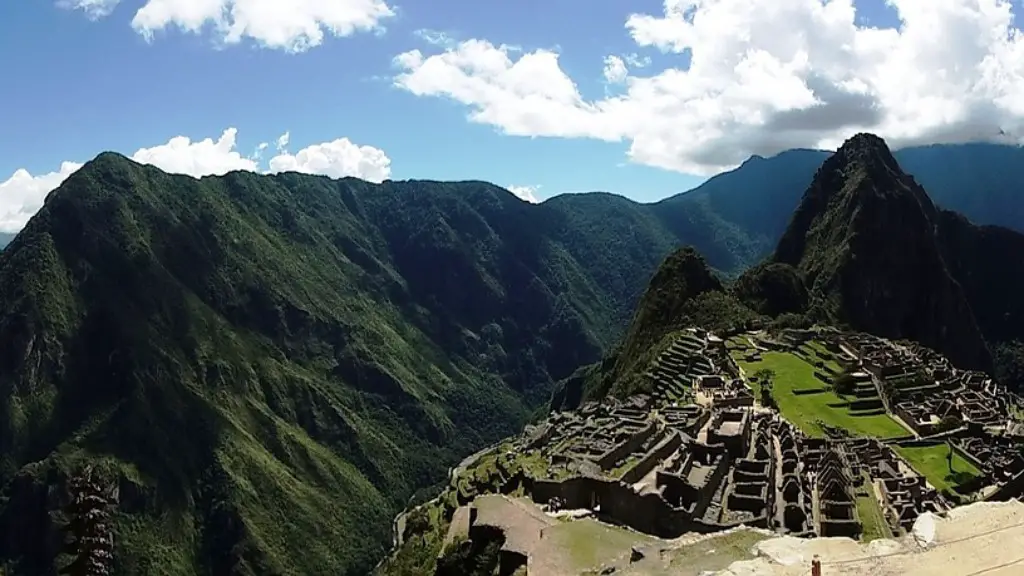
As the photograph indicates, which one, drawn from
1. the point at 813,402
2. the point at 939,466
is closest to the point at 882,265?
the point at 813,402

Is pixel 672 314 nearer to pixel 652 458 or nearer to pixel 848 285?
pixel 848 285

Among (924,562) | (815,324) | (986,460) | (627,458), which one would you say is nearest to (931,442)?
(986,460)

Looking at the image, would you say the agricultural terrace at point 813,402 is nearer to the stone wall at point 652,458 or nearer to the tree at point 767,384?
the tree at point 767,384

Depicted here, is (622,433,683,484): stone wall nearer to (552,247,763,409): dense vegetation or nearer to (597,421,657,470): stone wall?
(597,421,657,470): stone wall

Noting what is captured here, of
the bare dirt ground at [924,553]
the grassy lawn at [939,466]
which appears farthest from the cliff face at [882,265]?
the bare dirt ground at [924,553]

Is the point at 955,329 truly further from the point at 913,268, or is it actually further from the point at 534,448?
the point at 534,448
